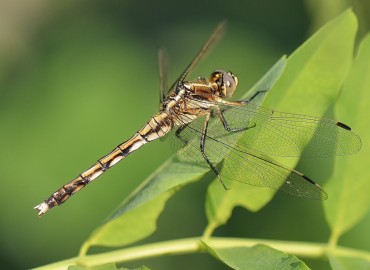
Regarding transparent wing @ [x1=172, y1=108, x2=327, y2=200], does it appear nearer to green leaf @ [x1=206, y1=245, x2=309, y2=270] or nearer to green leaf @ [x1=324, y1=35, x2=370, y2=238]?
green leaf @ [x1=324, y1=35, x2=370, y2=238]

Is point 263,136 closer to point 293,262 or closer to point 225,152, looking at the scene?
point 225,152

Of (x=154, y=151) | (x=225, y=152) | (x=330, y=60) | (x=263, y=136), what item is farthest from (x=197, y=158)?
(x=154, y=151)

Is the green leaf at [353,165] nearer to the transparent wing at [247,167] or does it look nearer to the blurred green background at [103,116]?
the transparent wing at [247,167]

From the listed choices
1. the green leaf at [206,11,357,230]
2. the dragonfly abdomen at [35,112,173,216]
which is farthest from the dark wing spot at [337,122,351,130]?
the dragonfly abdomen at [35,112,173,216]

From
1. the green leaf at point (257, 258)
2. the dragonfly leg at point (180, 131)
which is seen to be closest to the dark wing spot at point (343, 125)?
the green leaf at point (257, 258)

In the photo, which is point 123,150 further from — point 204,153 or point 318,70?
point 318,70

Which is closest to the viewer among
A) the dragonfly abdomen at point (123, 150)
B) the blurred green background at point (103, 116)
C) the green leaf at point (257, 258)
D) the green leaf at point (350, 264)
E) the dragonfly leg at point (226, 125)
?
the green leaf at point (257, 258)

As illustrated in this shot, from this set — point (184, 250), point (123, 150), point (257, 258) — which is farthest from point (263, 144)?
point (123, 150)
